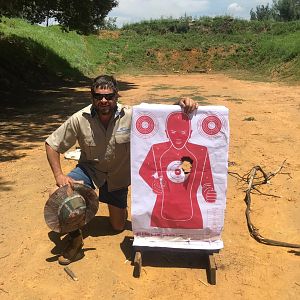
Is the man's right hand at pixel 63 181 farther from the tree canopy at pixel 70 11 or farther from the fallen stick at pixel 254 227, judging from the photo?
the tree canopy at pixel 70 11

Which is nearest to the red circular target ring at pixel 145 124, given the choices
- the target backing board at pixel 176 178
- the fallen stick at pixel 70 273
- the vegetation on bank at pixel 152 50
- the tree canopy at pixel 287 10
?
the target backing board at pixel 176 178

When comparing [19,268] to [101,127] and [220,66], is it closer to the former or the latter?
[101,127]

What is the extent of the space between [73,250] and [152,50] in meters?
28.2

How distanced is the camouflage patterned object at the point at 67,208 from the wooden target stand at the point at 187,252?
1.67 ft

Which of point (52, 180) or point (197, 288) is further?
point (52, 180)

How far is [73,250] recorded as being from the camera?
3.35m

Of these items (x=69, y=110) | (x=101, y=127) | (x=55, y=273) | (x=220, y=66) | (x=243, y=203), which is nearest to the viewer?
(x=55, y=273)

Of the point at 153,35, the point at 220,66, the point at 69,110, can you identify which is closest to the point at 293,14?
→ the point at 153,35

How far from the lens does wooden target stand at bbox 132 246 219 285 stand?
3.08 meters

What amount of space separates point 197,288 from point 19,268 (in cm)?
136

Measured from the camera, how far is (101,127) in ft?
11.3

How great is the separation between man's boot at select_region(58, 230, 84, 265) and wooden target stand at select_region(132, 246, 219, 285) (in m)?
0.44

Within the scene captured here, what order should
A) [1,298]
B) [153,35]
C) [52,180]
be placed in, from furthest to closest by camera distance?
[153,35]
[52,180]
[1,298]

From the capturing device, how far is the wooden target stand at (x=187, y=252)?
308cm
